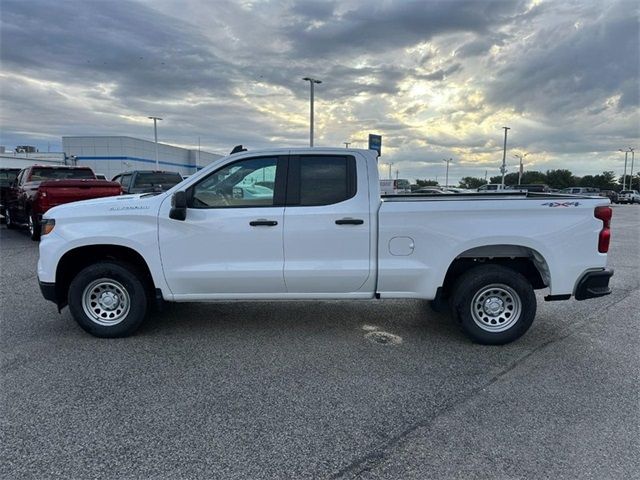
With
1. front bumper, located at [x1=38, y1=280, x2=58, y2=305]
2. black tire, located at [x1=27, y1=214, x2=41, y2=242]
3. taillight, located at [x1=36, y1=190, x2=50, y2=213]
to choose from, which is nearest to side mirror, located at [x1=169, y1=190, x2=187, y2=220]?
front bumper, located at [x1=38, y1=280, x2=58, y2=305]

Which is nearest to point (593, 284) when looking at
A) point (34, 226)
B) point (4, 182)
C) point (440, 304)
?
point (440, 304)

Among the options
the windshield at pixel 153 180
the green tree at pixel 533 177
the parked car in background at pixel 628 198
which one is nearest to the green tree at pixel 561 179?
the green tree at pixel 533 177

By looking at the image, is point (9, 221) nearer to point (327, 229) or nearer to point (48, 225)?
point (48, 225)

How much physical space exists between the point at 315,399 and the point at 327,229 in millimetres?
1689

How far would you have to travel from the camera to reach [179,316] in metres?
5.62

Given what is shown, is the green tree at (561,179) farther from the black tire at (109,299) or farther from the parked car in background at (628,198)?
the black tire at (109,299)

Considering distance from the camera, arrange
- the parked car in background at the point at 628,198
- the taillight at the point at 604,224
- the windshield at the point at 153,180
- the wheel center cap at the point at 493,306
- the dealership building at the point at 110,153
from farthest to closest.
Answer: the dealership building at the point at 110,153 → the parked car in background at the point at 628,198 → the windshield at the point at 153,180 → the wheel center cap at the point at 493,306 → the taillight at the point at 604,224

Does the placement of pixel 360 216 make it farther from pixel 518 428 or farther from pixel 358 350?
pixel 518 428

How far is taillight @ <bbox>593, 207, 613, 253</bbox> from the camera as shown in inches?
177

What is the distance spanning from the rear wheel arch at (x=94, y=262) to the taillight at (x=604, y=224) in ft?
14.7

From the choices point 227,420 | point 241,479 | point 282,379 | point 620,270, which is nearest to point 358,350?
point 282,379

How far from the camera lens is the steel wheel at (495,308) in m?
4.69

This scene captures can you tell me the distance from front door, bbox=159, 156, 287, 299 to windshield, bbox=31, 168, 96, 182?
9.39 meters

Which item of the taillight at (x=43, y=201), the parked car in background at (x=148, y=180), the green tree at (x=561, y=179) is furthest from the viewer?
the green tree at (x=561, y=179)
